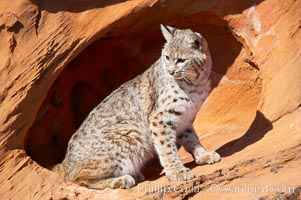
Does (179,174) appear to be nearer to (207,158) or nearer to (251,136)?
(207,158)

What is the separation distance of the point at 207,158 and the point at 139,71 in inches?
95.4

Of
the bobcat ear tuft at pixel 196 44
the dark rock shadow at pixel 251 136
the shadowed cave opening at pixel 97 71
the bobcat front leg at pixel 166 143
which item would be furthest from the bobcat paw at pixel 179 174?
the shadowed cave opening at pixel 97 71

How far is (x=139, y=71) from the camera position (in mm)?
8797

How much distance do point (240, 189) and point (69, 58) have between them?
2202mm

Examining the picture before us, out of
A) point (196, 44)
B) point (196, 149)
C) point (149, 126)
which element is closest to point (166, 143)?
point (149, 126)

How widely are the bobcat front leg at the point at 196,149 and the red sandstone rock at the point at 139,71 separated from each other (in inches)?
4.1

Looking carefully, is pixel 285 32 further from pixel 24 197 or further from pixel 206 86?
pixel 24 197

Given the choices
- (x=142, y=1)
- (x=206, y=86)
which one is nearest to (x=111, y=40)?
(x=142, y=1)

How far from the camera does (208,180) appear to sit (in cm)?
624

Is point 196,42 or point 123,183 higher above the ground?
point 196,42

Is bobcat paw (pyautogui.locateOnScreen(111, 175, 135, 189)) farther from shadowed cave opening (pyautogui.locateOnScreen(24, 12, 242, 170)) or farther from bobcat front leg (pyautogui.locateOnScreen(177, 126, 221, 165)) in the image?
shadowed cave opening (pyautogui.locateOnScreen(24, 12, 242, 170))

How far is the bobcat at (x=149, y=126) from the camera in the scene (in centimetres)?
658

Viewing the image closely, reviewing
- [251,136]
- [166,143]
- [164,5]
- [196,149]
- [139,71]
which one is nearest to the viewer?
[166,143]

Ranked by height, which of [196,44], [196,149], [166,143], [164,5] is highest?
[164,5]
